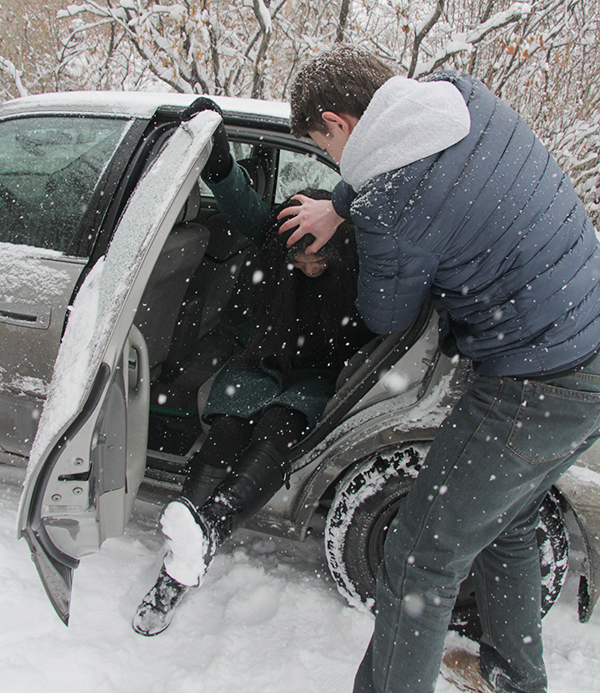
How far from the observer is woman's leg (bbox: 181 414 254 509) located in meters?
1.67

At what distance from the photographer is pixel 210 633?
64.0 inches

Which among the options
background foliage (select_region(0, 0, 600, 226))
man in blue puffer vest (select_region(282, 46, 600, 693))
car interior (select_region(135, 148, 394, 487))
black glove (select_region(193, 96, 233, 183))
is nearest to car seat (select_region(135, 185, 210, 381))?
car interior (select_region(135, 148, 394, 487))

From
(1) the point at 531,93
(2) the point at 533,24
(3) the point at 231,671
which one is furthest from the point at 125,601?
(1) the point at 531,93

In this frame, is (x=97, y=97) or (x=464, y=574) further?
(x=97, y=97)

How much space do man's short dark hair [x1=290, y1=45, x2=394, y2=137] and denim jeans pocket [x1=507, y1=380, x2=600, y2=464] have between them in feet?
2.66

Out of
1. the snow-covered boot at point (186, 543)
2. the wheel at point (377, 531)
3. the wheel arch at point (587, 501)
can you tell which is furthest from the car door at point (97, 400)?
the wheel arch at point (587, 501)

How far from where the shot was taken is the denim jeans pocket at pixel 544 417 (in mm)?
1088

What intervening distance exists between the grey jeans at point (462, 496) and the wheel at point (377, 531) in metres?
0.31

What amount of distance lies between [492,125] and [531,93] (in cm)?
527

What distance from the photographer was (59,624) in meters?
1.56

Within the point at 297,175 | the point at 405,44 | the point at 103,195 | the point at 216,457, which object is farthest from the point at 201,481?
the point at 405,44

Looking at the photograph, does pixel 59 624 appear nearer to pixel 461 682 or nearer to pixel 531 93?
pixel 461 682

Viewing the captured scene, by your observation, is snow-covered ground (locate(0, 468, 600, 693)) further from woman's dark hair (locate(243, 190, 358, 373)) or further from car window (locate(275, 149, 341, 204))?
car window (locate(275, 149, 341, 204))

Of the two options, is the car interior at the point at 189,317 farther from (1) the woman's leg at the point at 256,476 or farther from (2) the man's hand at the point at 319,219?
(2) the man's hand at the point at 319,219
